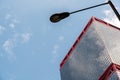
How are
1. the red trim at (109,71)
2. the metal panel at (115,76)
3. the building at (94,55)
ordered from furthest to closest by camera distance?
the building at (94,55)
the red trim at (109,71)
the metal panel at (115,76)

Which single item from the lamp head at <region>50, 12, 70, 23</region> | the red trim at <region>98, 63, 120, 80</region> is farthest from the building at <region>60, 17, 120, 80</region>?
the lamp head at <region>50, 12, 70, 23</region>

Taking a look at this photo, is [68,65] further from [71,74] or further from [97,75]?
[97,75]

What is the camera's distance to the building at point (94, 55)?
28.2 m

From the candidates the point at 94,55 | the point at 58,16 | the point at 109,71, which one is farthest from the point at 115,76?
the point at 58,16

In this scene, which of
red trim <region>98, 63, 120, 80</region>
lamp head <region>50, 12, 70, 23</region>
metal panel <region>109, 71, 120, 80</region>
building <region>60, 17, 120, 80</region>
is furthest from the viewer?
Result: building <region>60, 17, 120, 80</region>

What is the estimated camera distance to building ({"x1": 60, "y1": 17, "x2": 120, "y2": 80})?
28.2 m

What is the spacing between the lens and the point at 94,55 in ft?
103

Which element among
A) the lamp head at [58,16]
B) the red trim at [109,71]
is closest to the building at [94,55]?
the red trim at [109,71]

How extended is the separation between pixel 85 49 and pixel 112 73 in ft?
27.1

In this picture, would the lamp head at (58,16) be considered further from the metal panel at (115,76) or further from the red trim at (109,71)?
the red trim at (109,71)

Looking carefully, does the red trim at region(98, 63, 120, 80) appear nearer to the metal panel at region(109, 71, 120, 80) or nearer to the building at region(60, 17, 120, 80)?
the building at region(60, 17, 120, 80)

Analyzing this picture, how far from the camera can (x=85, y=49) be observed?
34.0 m

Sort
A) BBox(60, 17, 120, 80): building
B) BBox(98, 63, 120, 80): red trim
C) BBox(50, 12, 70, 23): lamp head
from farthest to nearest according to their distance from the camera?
BBox(60, 17, 120, 80): building
BBox(98, 63, 120, 80): red trim
BBox(50, 12, 70, 23): lamp head

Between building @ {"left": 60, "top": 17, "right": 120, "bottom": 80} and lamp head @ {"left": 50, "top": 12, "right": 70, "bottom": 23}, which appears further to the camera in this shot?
building @ {"left": 60, "top": 17, "right": 120, "bottom": 80}
